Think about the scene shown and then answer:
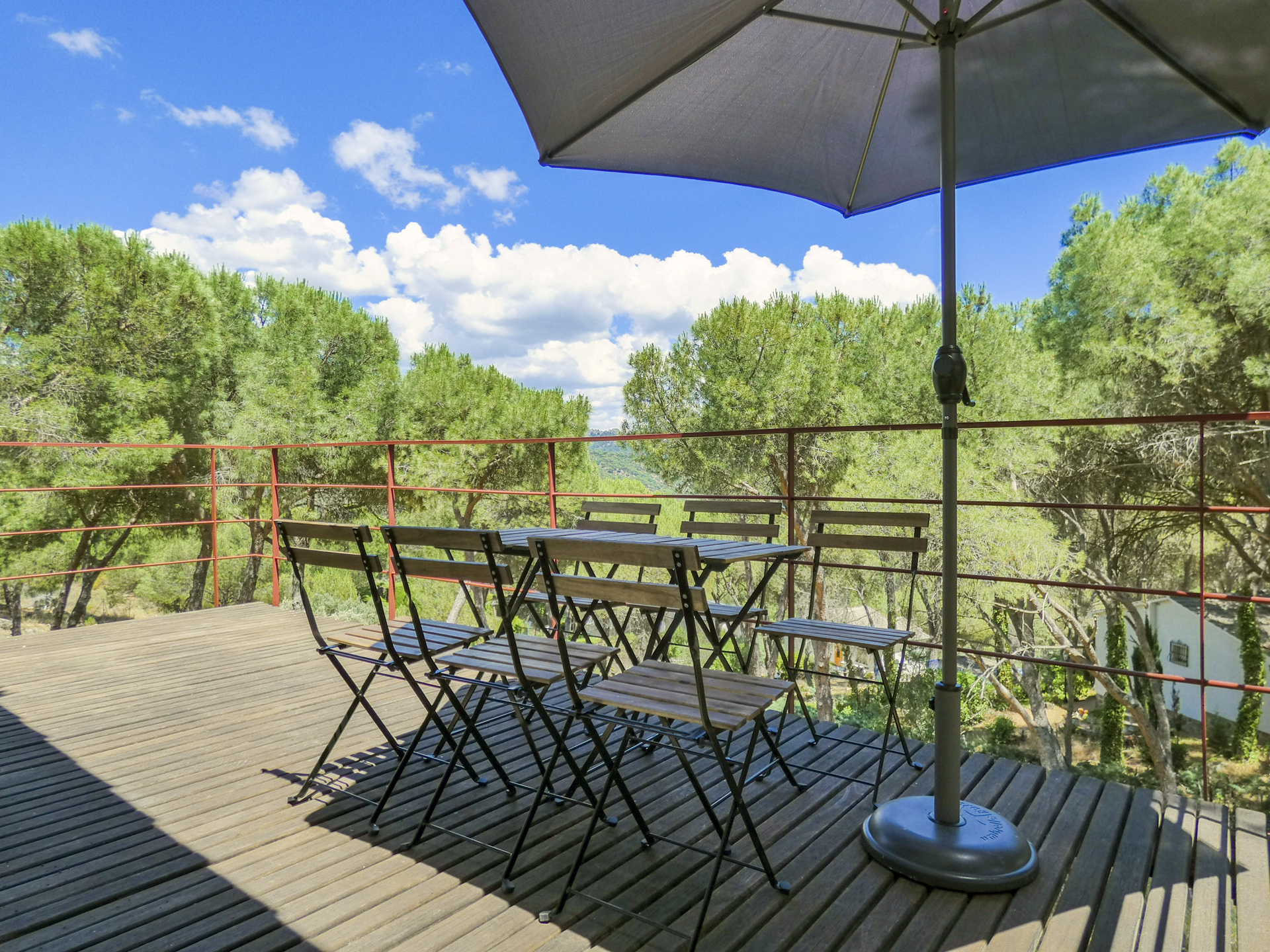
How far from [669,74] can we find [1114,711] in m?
18.2

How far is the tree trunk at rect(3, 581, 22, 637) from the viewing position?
1534 cm

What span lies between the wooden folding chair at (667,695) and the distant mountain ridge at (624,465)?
1256cm

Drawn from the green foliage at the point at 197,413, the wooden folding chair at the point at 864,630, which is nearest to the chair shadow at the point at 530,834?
the wooden folding chair at the point at 864,630

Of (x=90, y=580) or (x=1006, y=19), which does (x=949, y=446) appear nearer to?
(x=1006, y=19)

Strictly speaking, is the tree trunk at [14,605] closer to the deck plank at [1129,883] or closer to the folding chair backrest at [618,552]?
the folding chair backrest at [618,552]

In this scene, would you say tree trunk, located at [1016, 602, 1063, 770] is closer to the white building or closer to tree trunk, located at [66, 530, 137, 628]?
the white building

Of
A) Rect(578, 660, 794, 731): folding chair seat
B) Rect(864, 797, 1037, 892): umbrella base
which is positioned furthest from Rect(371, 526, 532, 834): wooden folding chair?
Rect(864, 797, 1037, 892): umbrella base

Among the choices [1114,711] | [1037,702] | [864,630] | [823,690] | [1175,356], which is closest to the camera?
[864,630]

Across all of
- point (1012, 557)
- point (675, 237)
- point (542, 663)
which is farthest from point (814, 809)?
point (675, 237)

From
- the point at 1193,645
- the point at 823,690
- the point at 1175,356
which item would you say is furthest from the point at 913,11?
the point at 1193,645

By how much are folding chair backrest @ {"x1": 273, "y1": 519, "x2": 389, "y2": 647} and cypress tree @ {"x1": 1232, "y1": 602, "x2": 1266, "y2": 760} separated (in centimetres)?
1753

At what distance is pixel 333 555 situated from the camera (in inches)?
87.0

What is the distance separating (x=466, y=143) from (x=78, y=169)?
1054 inches

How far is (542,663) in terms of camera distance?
7.37 feet
